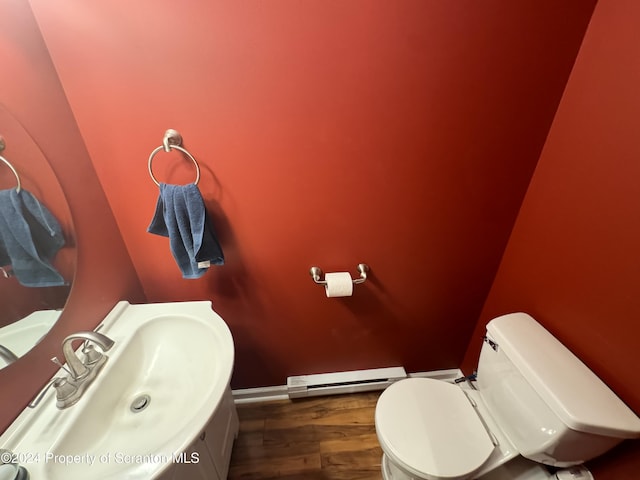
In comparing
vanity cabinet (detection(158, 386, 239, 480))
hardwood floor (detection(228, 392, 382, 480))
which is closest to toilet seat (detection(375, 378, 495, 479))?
hardwood floor (detection(228, 392, 382, 480))

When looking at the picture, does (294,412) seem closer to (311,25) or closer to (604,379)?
(604,379)

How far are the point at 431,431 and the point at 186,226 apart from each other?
1.23 meters

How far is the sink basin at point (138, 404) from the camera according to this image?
2.28 feet

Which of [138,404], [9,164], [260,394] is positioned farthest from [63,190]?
[260,394]

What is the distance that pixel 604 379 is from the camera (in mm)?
904

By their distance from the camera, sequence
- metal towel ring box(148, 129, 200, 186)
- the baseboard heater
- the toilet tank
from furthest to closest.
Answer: the baseboard heater
metal towel ring box(148, 129, 200, 186)
the toilet tank

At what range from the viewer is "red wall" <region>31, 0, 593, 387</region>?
0.85m

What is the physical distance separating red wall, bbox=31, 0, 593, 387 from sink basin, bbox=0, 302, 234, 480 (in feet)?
0.74

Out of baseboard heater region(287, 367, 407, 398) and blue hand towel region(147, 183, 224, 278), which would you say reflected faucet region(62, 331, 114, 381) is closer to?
blue hand towel region(147, 183, 224, 278)

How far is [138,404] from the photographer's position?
0.93 metres

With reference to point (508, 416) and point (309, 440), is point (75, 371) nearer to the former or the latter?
point (309, 440)

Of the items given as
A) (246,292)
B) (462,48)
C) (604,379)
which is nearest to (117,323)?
(246,292)

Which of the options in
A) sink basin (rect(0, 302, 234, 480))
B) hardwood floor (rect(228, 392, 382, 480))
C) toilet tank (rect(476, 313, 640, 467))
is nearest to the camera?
sink basin (rect(0, 302, 234, 480))

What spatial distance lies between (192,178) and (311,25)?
64 centimetres
